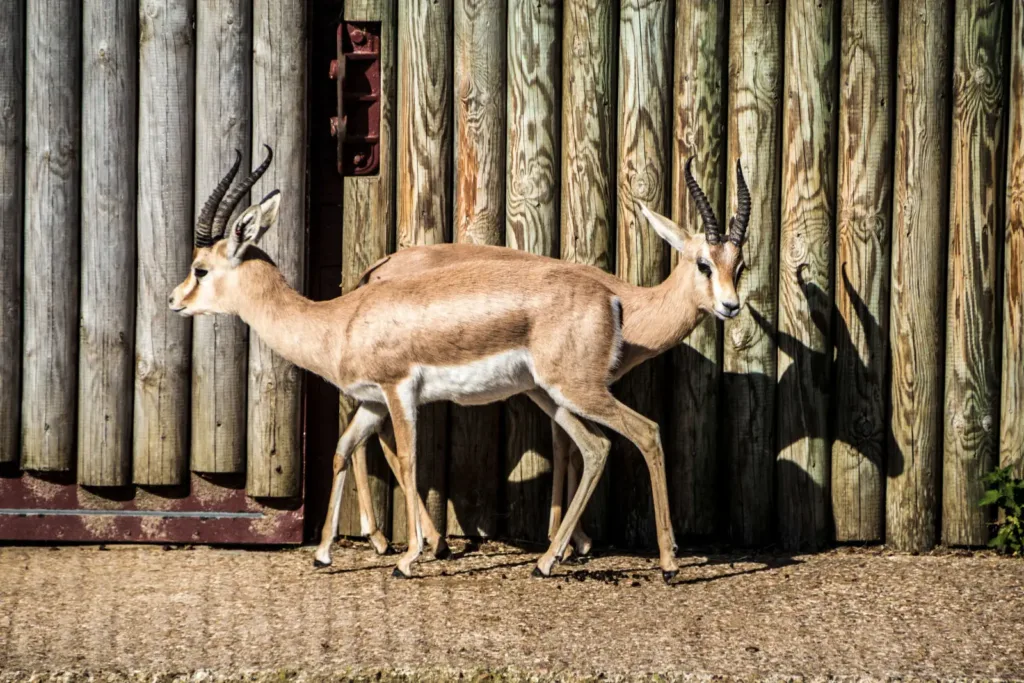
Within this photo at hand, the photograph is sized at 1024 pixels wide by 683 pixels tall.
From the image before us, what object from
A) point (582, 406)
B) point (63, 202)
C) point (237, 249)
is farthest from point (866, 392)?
point (63, 202)

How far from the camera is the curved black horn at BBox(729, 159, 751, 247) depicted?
6.56 meters

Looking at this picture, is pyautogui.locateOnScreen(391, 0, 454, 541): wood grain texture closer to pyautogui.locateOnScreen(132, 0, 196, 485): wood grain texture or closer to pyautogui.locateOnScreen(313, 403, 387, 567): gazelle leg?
pyautogui.locateOnScreen(313, 403, 387, 567): gazelle leg

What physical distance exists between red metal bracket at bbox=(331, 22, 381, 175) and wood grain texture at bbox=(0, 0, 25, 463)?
175 cm

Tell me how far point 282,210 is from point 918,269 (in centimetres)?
362

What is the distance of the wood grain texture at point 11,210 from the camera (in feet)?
23.4

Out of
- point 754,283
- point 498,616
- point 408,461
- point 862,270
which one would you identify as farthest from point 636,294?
point 498,616

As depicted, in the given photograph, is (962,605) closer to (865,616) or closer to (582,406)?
(865,616)

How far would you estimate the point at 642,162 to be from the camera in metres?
7.25

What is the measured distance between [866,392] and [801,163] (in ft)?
4.47

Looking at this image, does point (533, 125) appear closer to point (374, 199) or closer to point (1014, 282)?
point (374, 199)

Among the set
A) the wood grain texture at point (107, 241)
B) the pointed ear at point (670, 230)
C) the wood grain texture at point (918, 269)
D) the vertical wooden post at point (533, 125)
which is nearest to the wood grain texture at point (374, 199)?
the vertical wooden post at point (533, 125)

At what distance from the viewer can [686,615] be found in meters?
6.11

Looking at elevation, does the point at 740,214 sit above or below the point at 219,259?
above

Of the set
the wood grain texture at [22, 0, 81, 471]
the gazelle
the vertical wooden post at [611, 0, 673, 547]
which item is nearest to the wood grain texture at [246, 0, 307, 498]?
the gazelle
